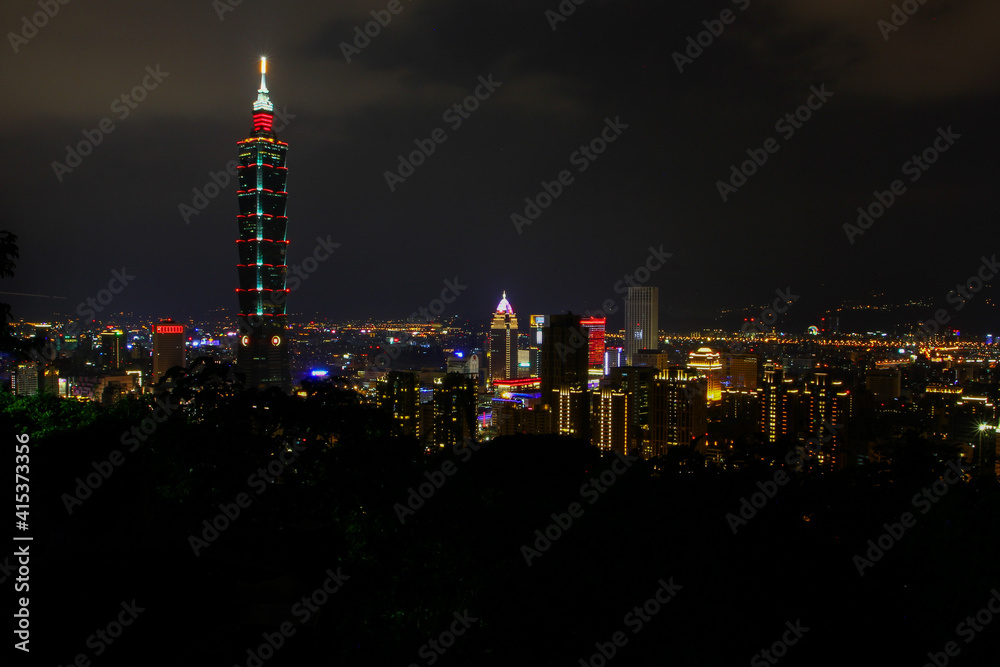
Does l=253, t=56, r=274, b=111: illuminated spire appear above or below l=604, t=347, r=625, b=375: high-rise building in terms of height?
above

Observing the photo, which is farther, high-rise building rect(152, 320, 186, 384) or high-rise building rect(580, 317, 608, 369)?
high-rise building rect(580, 317, 608, 369)

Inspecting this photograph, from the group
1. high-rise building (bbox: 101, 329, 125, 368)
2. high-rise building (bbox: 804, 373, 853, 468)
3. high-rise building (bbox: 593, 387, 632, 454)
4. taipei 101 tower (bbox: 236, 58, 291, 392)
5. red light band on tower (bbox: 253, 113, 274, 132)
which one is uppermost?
red light band on tower (bbox: 253, 113, 274, 132)

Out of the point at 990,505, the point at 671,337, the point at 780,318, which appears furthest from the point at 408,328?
the point at 990,505

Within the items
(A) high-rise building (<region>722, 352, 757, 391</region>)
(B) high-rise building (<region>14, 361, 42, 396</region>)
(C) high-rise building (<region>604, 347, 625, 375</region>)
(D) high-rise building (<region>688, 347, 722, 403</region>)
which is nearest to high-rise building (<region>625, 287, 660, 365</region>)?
(C) high-rise building (<region>604, 347, 625, 375</region>)

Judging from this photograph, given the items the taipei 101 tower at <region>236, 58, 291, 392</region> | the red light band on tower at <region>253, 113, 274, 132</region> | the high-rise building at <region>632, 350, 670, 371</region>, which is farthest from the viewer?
the high-rise building at <region>632, 350, 670, 371</region>

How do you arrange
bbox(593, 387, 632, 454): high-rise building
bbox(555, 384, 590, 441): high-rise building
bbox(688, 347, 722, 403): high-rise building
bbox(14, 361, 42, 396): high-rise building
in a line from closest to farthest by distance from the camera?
bbox(14, 361, 42, 396): high-rise building
bbox(593, 387, 632, 454): high-rise building
bbox(555, 384, 590, 441): high-rise building
bbox(688, 347, 722, 403): high-rise building

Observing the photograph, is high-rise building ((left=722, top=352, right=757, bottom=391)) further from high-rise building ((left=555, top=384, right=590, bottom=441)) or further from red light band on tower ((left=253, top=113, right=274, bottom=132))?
red light band on tower ((left=253, top=113, right=274, bottom=132))

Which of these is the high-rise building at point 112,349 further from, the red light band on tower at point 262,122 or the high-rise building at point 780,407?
the high-rise building at point 780,407
